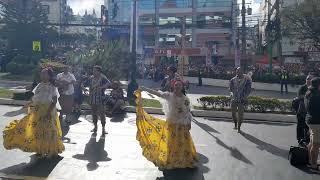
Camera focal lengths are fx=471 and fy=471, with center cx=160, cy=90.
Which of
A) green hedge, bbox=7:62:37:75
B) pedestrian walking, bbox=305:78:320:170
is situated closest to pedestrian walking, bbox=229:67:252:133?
pedestrian walking, bbox=305:78:320:170

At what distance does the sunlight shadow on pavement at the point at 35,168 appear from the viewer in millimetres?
7734

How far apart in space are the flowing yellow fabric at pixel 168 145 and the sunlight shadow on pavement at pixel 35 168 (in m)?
1.64

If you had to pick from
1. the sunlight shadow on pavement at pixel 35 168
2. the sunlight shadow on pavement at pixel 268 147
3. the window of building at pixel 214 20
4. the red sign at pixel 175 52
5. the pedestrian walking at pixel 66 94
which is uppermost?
the window of building at pixel 214 20

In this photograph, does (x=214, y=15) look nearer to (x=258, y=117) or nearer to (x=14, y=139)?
(x=258, y=117)

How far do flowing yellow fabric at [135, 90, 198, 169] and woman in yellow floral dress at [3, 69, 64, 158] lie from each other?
1.61 metres

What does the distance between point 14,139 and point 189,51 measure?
187 feet

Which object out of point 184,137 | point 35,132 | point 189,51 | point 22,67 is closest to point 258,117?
point 184,137

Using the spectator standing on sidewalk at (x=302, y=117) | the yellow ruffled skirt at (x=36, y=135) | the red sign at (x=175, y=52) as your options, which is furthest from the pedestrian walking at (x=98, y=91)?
the red sign at (x=175, y=52)

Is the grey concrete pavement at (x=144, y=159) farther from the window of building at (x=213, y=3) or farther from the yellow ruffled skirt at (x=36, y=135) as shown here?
the window of building at (x=213, y=3)

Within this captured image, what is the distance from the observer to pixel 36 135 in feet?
28.1

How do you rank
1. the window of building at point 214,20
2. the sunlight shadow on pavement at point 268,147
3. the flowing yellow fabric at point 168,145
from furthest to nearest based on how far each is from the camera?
the window of building at point 214,20, the sunlight shadow on pavement at point 268,147, the flowing yellow fabric at point 168,145

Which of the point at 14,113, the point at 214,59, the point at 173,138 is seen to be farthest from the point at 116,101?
the point at 214,59

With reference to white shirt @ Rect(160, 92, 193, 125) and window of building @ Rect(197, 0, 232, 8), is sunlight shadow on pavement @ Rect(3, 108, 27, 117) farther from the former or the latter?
window of building @ Rect(197, 0, 232, 8)

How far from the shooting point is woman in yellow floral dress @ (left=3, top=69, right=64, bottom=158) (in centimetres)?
855
